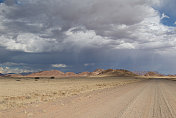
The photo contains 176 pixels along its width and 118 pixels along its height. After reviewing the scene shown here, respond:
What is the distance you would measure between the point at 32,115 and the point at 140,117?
19.2ft

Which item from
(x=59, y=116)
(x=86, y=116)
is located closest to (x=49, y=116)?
(x=59, y=116)

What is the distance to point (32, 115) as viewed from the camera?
403 inches

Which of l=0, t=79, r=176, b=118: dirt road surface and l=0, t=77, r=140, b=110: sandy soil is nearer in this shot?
l=0, t=79, r=176, b=118: dirt road surface

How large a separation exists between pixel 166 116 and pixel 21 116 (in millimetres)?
7796

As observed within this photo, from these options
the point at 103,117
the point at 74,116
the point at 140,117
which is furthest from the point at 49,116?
the point at 140,117

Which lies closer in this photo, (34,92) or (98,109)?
(98,109)

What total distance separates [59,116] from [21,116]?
6.75 ft

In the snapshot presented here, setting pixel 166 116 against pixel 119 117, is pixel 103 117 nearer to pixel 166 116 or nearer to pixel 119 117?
pixel 119 117

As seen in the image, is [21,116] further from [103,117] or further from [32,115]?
[103,117]

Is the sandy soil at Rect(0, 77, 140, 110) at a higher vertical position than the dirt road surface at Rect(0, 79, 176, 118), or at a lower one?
lower

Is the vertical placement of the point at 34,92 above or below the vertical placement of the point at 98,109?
below

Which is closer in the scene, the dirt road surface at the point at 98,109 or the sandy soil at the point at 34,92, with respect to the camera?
the dirt road surface at the point at 98,109

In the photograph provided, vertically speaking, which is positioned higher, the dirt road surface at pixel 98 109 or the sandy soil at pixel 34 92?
the dirt road surface at pixel 98 109

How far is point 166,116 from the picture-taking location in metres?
10.0
